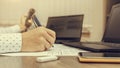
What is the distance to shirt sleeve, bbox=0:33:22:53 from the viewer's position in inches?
35.0

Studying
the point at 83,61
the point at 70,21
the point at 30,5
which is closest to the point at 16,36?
the point at 83,61

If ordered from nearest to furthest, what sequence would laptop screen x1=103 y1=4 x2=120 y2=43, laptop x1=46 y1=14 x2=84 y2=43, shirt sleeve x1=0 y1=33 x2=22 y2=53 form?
shirt sleeve x1=0 y1=33 x2=22 y2=53
laptop screen x1=103 y1=4 x2=120 y2=43
laptop x1=46 y1=14 x2=84 y2=43

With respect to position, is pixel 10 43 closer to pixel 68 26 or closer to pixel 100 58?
pixel 100 58

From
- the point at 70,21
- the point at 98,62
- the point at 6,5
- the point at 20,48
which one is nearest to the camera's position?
the point at 98,62

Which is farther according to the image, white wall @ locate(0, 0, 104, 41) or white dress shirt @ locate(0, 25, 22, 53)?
white wall @ locate(0, 0, 104, 41)

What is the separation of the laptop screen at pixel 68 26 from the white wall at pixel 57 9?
38cm

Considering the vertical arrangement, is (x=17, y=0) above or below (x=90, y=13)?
above

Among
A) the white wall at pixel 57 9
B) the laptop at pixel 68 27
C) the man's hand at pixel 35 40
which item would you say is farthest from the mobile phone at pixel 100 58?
the white wall at pixel 57 9

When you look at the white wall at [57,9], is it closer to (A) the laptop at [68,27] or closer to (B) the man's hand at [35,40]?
(A) the laptop at [68,27]

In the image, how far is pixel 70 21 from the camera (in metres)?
1.78

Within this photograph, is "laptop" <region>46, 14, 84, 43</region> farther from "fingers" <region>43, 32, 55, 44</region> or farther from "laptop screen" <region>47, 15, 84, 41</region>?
"fingers" <region>43, 32, 55, 44</region>

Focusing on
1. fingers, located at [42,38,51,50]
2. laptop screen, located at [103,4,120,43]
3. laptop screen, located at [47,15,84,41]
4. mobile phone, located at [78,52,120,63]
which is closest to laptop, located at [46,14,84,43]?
laptop screen, located at [47,15,84,41]

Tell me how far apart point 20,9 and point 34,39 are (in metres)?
1.45

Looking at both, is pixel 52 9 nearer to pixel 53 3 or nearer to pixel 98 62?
pixel 53 3
